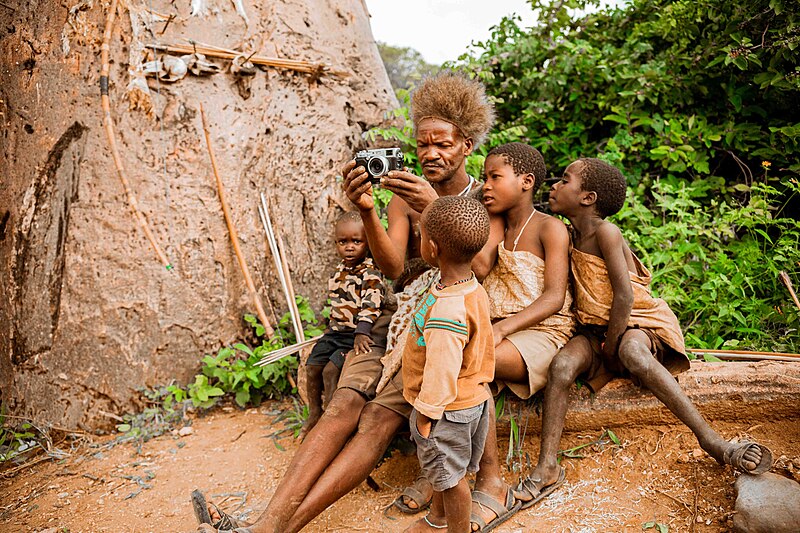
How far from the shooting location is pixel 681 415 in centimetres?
217

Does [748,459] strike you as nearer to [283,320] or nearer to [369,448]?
[369,448]

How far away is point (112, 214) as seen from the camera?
3.34 meters

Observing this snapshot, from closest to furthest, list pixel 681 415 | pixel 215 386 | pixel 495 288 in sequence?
pixel 681 415 → pixel 495 288 → pixel 215 386

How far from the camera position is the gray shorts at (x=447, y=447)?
6.02 ft

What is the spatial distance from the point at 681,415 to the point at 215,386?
253 centimetres

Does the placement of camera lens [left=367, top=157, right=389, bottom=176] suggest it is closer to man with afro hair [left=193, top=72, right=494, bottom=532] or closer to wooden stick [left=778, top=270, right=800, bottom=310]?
man with afro hair [left=193, top=72, right=494, bottom=532]

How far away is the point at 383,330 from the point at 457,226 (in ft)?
3.55

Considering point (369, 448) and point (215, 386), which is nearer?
point (369, 448)

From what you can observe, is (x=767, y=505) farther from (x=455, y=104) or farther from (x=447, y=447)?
(x=455, y=104)

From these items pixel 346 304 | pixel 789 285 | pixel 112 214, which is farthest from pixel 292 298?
pixel 789 285

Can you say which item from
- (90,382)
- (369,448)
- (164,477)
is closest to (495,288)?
(369,448)

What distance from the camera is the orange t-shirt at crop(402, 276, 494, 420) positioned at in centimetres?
177

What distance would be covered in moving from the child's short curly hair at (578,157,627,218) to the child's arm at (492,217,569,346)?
240 millimetres

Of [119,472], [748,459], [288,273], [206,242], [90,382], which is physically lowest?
[748,459]
